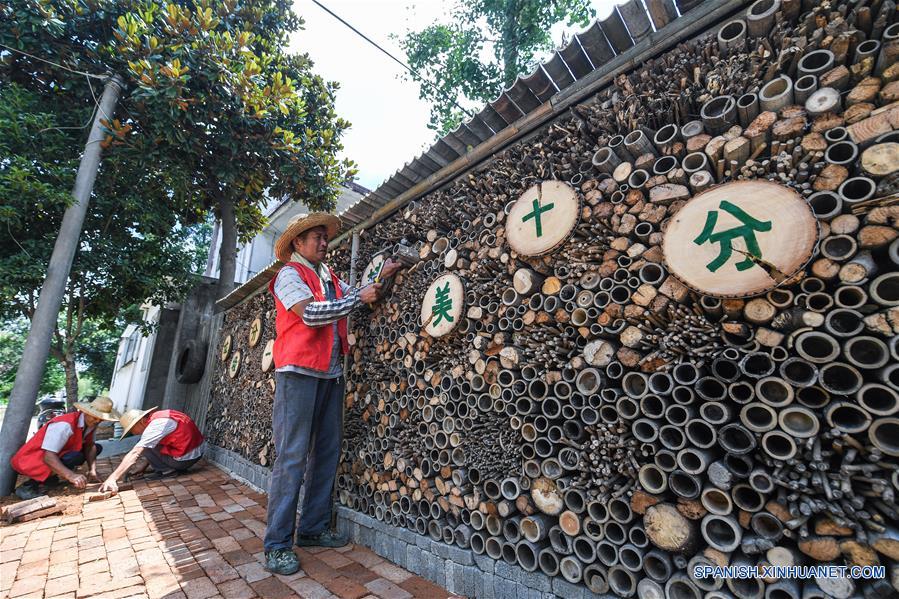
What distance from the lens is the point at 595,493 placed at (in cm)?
182

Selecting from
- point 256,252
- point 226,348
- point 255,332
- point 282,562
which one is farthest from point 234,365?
point 256,252

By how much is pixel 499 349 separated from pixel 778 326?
4.41 ft

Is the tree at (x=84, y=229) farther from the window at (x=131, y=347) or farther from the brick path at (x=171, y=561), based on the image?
the window at (x=131, y=347)

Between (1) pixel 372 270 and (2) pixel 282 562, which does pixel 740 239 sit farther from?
(2) pixel 282 562

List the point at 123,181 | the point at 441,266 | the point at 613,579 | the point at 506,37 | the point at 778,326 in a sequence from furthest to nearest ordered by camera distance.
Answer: the point at 506,37 → the point at 123,181 → the point at 441,266 → the point at 613,579 → the point at 778,326

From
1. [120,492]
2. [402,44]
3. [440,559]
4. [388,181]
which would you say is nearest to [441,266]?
[388,181]

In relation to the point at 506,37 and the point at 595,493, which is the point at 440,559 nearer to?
the point at 595,493

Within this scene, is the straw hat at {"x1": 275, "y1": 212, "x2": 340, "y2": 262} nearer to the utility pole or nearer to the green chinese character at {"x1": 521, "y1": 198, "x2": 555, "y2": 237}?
the green chinese character at {"x1": 521, "y1": 198, "x2": 555, "y2": 237}

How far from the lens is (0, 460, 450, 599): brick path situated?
2.39m

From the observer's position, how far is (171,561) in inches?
109

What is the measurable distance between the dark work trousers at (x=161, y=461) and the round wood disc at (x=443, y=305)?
4763 mm

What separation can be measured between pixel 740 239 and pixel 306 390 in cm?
287

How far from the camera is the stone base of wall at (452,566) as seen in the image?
77.2 inches

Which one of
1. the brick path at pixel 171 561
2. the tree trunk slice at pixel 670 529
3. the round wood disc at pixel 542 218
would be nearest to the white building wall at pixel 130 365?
the brick path at pixel 171 561
